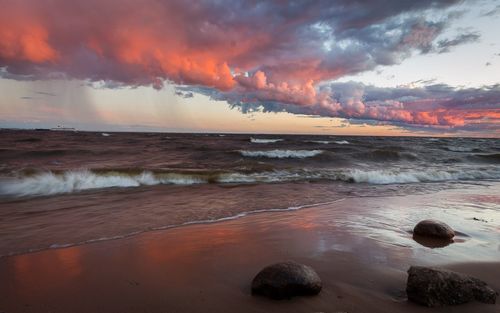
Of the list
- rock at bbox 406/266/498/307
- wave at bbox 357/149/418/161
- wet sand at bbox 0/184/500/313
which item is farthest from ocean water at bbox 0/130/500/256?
wave at bbox 357/149/418/161

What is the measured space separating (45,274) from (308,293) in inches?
120

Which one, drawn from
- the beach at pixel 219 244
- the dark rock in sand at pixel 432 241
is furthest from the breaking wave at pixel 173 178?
the dark rock in sand at pixel 432 241

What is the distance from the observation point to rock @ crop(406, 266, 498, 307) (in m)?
3.22

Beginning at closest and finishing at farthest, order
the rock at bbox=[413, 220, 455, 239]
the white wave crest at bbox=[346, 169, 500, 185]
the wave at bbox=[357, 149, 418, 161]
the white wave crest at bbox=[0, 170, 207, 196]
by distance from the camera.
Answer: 1. the rock at bbox=[413, 220, 455, 239]
2. the white wave crest at bbox=[0, 170, 207, 196]
3. the white wave crest at bbox=[346, 169, 500, 185]
4. the wave at bbox=[357, 149, 418, 161]

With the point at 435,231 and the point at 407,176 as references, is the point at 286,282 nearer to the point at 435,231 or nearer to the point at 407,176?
the point at 435,231

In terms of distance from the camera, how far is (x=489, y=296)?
3.30 meters

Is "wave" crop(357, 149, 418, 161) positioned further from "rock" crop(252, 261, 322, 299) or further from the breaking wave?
"rock" crop(252, 261, 322, 299)

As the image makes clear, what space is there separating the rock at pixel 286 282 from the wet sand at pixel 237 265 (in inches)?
3.2

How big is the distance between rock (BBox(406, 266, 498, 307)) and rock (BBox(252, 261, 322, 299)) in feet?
3.09

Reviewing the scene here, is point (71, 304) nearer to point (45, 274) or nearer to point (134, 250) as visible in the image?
point (45, 274)

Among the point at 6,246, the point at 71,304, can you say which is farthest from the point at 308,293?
the point at 6,246

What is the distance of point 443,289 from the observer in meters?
3.26

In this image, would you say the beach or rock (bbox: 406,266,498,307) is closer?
rock (bbox: 406,266,498,307)

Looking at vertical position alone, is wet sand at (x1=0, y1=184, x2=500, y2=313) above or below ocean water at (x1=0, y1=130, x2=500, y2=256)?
above
